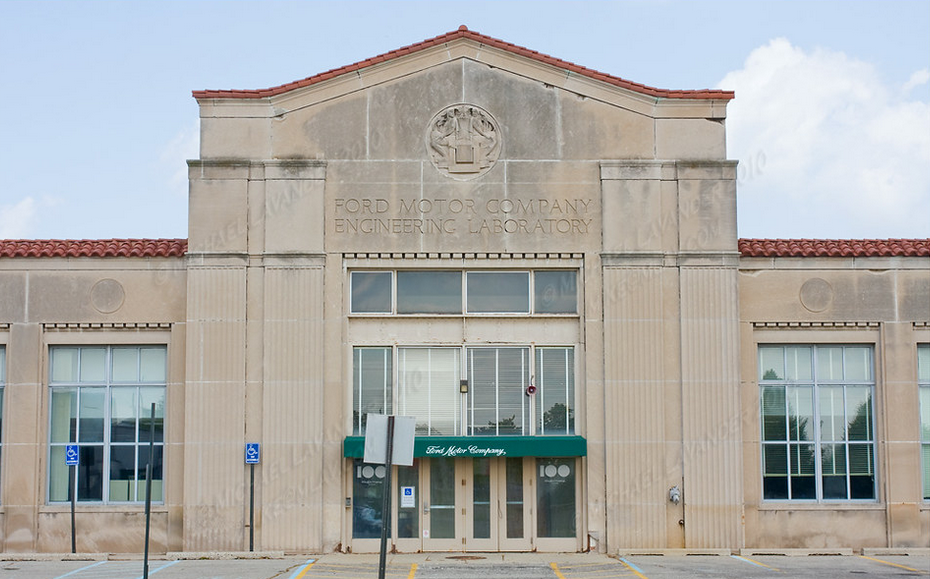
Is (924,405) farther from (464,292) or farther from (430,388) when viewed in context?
(430,388)

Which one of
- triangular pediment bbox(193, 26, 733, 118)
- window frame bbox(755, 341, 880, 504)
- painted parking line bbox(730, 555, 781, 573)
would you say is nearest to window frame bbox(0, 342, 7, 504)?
triangular pediment bbox(193, 26, 733, 118)

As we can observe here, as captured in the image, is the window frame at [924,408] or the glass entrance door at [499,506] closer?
the glass entrance door at [499,506]

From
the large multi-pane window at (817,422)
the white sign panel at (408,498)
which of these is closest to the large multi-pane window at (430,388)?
the white sign panel at (408,498)

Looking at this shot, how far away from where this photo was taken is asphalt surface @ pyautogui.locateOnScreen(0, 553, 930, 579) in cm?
Result: 1870

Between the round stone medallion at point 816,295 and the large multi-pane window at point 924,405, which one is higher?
the round stone medallion at point 816,295

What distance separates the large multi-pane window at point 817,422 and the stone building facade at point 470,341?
0.18 ft

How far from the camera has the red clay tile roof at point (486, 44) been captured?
72.5 ft

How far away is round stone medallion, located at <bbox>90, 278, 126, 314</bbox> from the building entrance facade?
5924 mm

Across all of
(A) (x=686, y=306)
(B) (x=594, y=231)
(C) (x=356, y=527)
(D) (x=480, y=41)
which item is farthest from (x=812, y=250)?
(C) (x=356, y=527)

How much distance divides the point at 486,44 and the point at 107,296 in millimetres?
9348

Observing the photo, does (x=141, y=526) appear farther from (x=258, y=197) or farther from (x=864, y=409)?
(x=864, y=409)

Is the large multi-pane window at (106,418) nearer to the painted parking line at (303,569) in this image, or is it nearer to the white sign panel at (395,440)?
the painted parking line at (303,569)

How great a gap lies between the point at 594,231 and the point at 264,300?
22.3ft

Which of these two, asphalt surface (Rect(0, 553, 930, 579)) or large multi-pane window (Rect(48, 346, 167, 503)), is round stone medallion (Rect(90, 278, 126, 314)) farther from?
asphalt surface (Rect(0, 553, 930, 579))
